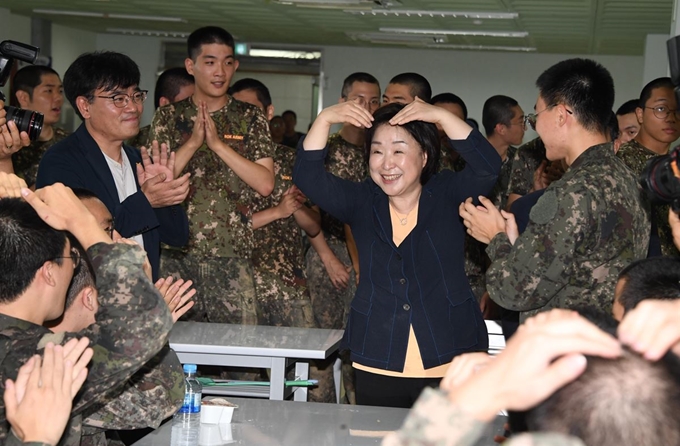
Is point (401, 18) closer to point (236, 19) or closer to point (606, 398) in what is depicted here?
point (236, 19)

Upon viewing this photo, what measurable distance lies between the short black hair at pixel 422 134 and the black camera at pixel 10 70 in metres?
1.22

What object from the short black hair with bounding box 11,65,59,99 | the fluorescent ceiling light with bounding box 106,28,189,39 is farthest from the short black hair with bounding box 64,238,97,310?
the fluorescent ceiling light with bounding box 106,28,189,39

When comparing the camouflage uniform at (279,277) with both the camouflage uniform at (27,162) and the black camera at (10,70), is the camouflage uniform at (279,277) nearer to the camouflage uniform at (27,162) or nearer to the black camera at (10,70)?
the camouflage uniform at (27,162)

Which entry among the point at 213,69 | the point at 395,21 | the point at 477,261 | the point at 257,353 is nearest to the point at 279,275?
the point at 477,261

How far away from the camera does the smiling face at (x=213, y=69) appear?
4379mm

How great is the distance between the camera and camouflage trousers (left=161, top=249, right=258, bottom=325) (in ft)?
14.5

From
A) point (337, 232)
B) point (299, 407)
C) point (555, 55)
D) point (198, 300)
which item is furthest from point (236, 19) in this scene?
point (299, 407)

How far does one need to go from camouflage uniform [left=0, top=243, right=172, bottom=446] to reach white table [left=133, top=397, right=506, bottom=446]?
20.2 inches

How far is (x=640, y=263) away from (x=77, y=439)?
59.5 inches

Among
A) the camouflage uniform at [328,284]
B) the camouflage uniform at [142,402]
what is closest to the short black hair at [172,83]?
the camouflage uniform at [328,284]

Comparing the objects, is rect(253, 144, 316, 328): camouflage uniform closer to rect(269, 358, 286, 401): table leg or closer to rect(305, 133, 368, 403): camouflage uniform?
rect(305, 133, 368, 403): camouflage uniform

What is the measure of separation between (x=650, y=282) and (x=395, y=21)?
946 centimetres

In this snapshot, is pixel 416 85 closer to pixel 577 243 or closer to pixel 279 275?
pixel 279 275

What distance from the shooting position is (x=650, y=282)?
2.28 meters
